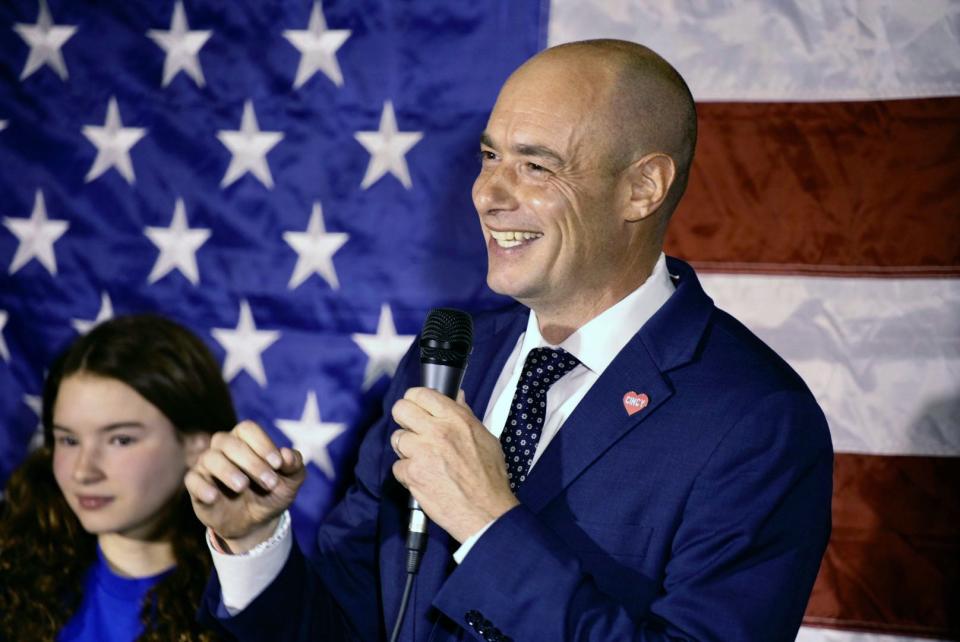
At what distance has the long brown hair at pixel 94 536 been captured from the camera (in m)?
2.33

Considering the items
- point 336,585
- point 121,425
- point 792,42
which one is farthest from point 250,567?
point 792,42

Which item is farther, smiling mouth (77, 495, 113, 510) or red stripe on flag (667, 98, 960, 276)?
smiling mouth (77, 495, 113, 510)

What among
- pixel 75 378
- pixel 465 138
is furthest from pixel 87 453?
pixel 465 138

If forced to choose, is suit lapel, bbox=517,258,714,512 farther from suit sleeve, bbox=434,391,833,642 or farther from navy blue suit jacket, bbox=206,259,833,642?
suit sleeve, bbox=434,391,833,642

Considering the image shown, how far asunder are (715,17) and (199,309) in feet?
4.40

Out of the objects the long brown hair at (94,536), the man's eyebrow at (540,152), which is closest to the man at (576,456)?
the man's eyebrow at (540,152)

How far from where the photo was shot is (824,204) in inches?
91.9

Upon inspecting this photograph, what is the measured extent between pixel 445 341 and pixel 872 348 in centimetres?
125

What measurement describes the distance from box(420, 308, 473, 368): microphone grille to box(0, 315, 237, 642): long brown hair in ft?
3.84

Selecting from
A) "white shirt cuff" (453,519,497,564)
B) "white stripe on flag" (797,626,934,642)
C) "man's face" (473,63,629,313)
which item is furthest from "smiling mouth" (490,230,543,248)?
"white stripe on flag" (797,626,934,642)

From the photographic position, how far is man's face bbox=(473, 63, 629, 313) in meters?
1.66

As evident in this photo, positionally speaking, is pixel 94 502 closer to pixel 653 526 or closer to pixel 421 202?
pixel 421 202

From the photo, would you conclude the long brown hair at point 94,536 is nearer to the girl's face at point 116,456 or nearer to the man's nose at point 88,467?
the girl's face at point 116,456

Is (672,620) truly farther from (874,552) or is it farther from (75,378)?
(75,378)
